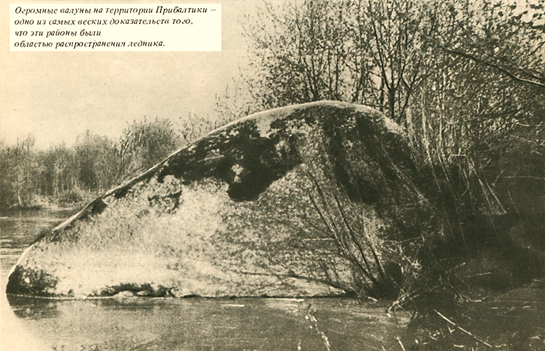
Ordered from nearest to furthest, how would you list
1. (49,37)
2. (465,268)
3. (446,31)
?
1. (465,268)
2. (49,37)
3. (446,31)

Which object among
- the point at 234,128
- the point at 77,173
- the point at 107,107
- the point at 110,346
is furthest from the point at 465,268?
the point at 77,173

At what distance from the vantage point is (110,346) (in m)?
3.19

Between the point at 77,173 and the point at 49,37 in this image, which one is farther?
the point at 77,173

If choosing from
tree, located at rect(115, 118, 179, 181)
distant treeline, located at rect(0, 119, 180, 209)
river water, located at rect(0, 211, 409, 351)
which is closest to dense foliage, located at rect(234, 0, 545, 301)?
river water, located at rect(0, 211, 409, 351)

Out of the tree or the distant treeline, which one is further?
the tree

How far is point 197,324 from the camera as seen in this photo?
10.9 feet

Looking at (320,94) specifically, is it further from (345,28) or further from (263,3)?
(263,3)

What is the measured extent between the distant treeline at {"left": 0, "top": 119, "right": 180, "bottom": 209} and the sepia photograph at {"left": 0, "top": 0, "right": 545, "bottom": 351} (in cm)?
100

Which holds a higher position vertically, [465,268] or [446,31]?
[446,31]

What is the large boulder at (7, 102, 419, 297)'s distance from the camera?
365 centimetres

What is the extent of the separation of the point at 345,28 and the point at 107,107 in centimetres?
314

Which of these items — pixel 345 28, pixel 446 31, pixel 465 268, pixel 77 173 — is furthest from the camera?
pixel 77 173
